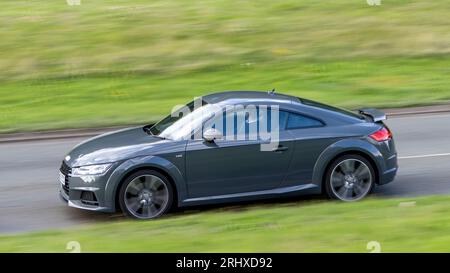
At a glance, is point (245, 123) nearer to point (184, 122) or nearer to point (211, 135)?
point (211, 135)

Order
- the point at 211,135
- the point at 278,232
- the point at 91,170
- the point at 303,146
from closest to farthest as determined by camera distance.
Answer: the point at 278,232
the point at 91,170
the point at 211,135
the point at 303,146

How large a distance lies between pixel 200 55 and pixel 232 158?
1279cm

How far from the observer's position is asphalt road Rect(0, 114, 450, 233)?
1211 cm

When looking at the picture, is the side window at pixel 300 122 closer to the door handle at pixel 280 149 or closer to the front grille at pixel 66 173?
the door handle at pixel 280 149

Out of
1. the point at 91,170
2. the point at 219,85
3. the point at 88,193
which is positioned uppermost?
the point at 219,85

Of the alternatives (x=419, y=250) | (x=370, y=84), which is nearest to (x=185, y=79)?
(x=370, y=84)

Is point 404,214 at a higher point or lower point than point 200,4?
lower

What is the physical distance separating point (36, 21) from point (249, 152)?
1630cm

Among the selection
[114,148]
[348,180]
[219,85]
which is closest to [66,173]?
[114,148]

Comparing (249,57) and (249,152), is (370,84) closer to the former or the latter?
(249,57)

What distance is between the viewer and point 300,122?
40.5 ft

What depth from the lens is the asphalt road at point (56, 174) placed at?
12.1 metres

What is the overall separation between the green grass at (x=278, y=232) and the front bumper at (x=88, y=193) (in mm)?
302

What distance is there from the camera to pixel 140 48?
81.8 ft
